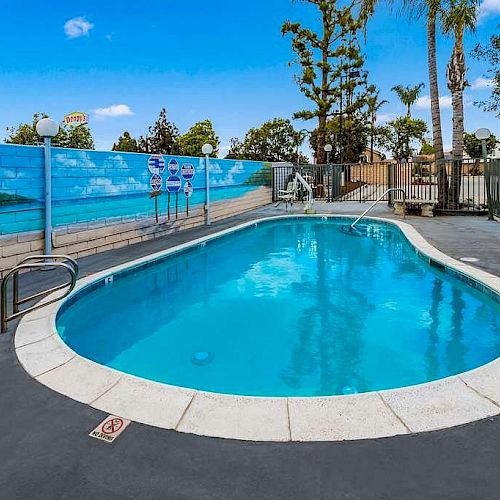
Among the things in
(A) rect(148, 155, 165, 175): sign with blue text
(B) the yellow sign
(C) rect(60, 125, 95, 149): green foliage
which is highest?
(B) the yellow sign

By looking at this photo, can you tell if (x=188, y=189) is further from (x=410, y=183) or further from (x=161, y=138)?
(x=161, y=138)

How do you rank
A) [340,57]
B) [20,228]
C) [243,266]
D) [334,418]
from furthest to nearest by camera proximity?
[340,57], [243,266], [20,228], [334,418]

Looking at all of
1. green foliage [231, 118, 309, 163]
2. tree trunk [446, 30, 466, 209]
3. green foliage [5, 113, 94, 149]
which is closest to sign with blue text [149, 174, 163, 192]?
tree trunk [446, 30, 466, 209]

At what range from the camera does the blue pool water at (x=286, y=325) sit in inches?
155

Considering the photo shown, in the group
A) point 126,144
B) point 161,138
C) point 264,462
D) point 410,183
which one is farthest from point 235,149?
point 264,462

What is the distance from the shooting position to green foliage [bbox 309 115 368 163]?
33.0 meters

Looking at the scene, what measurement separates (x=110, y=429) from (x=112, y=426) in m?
0.03

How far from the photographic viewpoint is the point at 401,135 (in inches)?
1690

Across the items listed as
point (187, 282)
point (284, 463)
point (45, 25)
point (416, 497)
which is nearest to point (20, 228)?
point (187, 282)

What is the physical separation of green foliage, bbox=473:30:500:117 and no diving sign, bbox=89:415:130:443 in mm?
21990

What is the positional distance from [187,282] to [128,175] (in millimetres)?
3553

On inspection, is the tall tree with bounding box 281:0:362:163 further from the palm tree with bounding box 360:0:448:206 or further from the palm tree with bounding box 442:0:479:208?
the palm tree with bounding box 442:0:479:208

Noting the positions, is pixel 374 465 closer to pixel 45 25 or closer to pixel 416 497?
pixel 416 497

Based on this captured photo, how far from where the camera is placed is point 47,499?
1.89 metres
